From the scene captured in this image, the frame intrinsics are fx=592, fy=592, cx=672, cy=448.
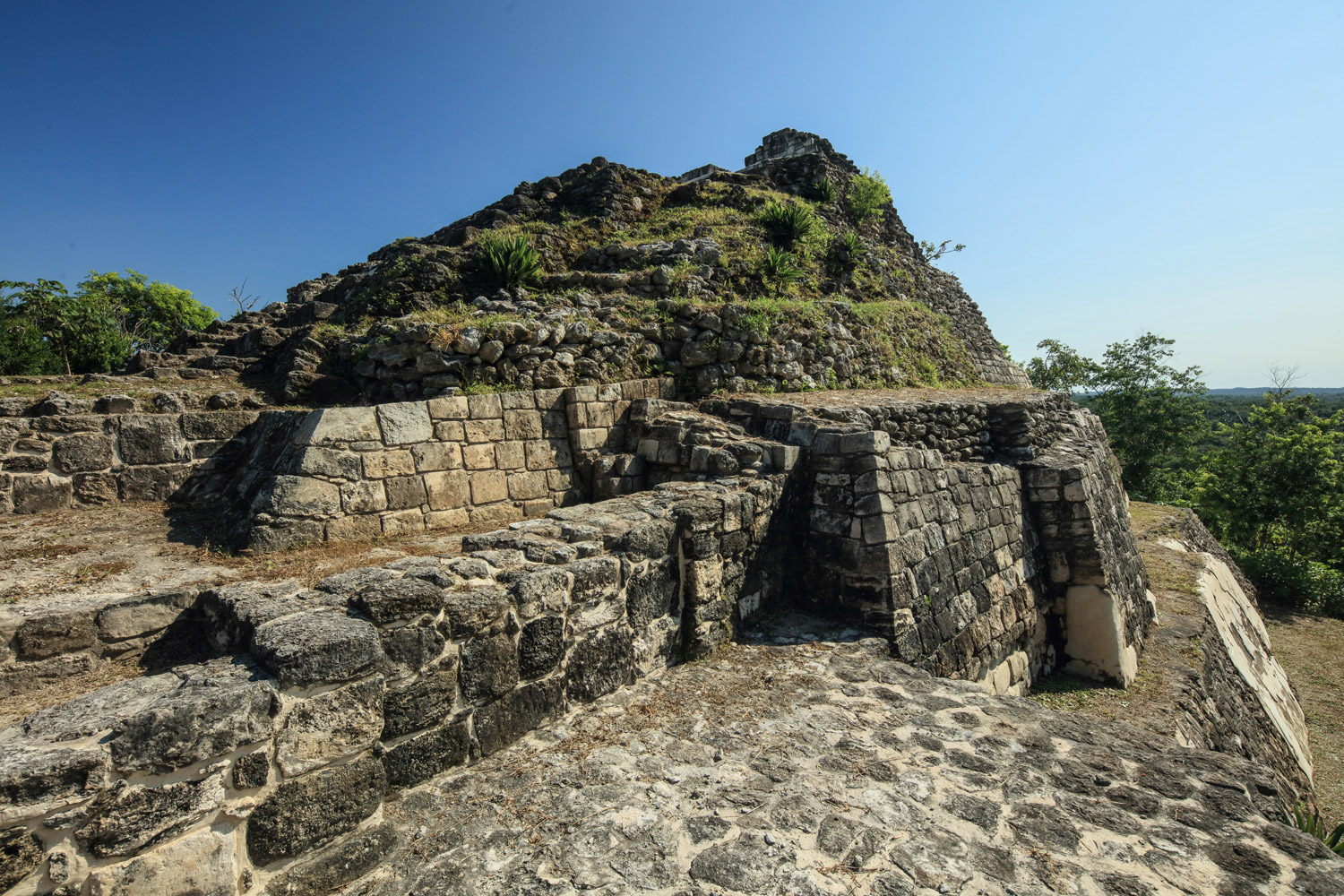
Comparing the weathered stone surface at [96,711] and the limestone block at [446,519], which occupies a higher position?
the limestone block at [446,519]

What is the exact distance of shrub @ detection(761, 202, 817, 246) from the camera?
1348cm

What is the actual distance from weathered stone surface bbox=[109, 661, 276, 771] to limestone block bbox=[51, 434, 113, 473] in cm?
388

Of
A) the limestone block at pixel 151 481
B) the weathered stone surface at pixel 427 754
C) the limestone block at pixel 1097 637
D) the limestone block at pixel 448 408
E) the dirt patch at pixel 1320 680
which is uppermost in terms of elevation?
the limestone block at pixel 448 408

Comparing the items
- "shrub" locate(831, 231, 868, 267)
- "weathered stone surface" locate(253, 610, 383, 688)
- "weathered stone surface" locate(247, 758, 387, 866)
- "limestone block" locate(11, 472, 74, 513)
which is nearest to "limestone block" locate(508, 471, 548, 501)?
"weathered stone surface" locate(253, 610, 383, 688)

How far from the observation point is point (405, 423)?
17.1 feet

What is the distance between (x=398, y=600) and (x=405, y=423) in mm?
2900

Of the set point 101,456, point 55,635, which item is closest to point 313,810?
point 55,635

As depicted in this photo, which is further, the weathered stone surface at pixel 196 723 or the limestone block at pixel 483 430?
the limestone block at pixel 483 430

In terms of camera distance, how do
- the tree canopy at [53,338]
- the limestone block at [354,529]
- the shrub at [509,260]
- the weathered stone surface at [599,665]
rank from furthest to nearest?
the tree canopy at [53,338] → the shrub at [509,260] → the limestone block at [354,529] → the weathered stone surface at [599,665]

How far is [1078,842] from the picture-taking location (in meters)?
2.72

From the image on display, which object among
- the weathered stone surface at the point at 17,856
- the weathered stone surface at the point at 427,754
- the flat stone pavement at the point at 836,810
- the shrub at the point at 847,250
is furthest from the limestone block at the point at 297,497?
the shrub at the point at 847,250

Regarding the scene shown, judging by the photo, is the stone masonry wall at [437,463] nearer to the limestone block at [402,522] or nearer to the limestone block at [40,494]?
the limestone block at [402,522]

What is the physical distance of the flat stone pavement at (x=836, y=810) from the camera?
2428mm

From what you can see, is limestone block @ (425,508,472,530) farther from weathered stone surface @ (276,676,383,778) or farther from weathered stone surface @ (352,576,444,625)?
weathered stone surface @ (276,676,383,778)
